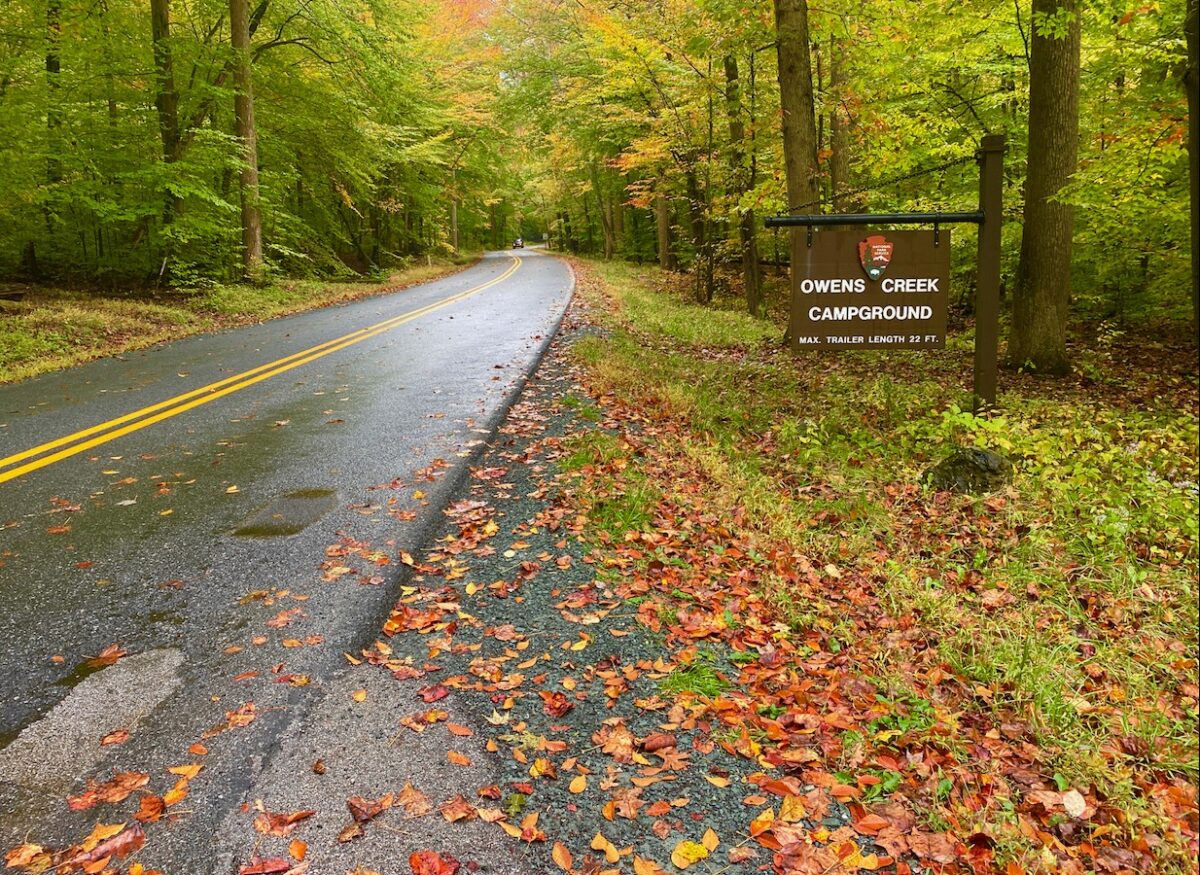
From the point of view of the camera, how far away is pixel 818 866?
2.20 metres

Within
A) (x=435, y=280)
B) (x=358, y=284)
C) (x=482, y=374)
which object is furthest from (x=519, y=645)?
(x=435, y=280)

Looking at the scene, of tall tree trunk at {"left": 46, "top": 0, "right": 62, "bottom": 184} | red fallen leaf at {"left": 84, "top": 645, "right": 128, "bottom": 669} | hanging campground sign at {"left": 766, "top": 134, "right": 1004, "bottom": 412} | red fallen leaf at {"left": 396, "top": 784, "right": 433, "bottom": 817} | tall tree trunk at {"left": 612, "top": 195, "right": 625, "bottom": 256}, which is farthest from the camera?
tall tree trunk at {"left": 612, "top": 195, "right": 625, "bottom": 256}

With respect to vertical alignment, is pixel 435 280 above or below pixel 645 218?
below

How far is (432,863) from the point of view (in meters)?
2.11

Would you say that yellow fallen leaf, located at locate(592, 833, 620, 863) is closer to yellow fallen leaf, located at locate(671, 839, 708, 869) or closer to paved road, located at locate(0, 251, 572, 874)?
yellow fallen leaf, located at locate(671, 839, 708, 869)

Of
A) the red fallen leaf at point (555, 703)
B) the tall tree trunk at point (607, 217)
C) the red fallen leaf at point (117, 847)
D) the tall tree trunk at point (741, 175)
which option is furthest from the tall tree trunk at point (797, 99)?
the tall tree trunk at point (607, 217)

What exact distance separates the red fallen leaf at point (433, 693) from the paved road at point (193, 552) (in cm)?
43

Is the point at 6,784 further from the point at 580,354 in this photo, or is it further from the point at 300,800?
the point at 580,354

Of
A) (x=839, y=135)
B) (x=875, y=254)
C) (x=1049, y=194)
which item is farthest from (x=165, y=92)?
(x=1049, y=194)

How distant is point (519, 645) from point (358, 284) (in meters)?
22.1

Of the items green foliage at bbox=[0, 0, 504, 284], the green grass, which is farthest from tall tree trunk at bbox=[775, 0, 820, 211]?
green foliage at bbox=[0, 0, 504, 284]

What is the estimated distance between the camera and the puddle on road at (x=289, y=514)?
4262 millimetres

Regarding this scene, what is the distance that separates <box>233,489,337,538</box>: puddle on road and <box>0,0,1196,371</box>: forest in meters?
4.56

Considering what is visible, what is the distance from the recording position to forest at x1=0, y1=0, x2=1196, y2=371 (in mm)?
8234
